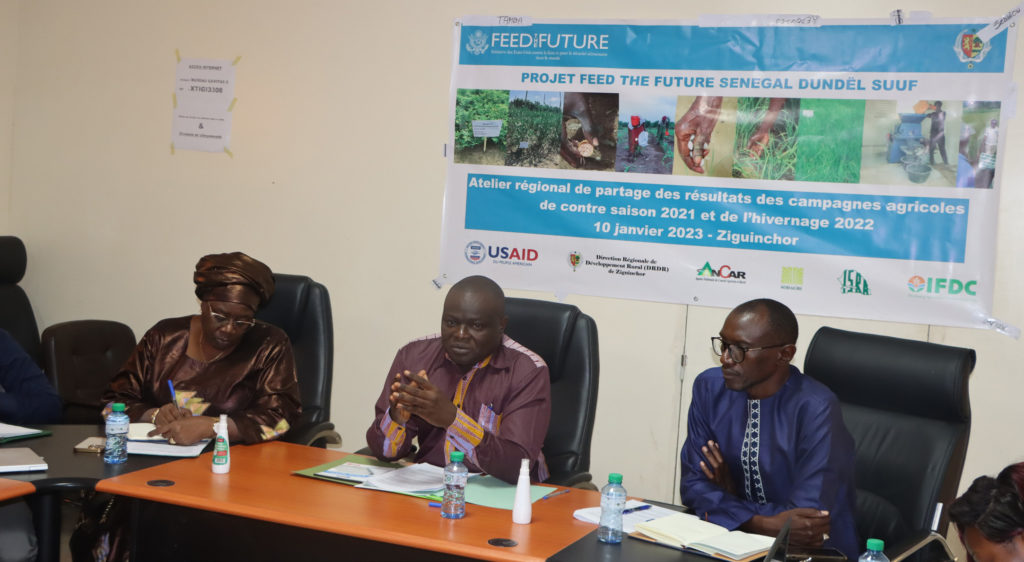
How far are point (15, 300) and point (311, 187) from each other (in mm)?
1542

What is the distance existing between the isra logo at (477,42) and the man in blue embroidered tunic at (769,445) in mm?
1966

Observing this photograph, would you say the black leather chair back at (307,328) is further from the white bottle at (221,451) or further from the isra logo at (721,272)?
the isra logo at (721,272)

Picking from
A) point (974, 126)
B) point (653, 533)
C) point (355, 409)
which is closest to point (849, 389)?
point (653, 533)

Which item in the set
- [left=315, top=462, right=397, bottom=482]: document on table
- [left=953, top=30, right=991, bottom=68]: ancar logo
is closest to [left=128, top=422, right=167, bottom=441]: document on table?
[left=315, top=462, right=397, bottom=482]: document on table

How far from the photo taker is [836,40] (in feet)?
12.1

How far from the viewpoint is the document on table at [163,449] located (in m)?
2.86

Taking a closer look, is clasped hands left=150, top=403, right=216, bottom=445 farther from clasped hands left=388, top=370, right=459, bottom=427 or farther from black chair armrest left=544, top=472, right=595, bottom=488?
black chair armrest left=544, top=472, right=595, bottom=488

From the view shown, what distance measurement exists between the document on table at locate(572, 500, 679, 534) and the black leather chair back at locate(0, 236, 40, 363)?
324 centimetres

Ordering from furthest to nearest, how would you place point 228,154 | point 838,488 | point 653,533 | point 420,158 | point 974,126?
point 228,154 → point 420,158 → point 974,126 → point 838,488 → point 653,533

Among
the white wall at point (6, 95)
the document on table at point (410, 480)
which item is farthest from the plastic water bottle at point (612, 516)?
the white wall at point (6, 95)

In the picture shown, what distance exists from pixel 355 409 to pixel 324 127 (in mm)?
1308

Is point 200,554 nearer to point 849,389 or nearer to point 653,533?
point 653,533

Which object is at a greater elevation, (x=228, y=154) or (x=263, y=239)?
(x=228, y=154)

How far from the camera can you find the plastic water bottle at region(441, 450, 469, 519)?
95.6 inches
